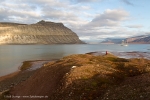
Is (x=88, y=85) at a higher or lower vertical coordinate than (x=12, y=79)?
higher

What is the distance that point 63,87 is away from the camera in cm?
1823

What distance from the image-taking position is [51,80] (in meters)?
20.8

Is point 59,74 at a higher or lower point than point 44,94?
higher

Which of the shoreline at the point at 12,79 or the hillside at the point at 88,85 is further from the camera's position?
the shoreline at the point at 12,79

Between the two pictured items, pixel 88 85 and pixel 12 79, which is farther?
pixel 12 79

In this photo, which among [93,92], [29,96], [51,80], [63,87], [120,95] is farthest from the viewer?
[51,80]

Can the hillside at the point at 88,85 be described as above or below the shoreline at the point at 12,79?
above

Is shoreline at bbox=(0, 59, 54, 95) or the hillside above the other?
the hillside

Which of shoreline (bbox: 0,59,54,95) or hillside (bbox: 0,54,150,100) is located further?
shoreline (bbox: 0,59,54,95)

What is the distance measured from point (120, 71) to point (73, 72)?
6.82m

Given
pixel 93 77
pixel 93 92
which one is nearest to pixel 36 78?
pixel 93 77

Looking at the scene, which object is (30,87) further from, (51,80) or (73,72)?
(73,72)

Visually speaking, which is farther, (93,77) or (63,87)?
(93,77)

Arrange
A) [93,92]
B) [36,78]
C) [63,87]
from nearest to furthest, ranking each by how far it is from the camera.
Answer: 1. [93,92]
2. [63,87]
3. [36,78]
